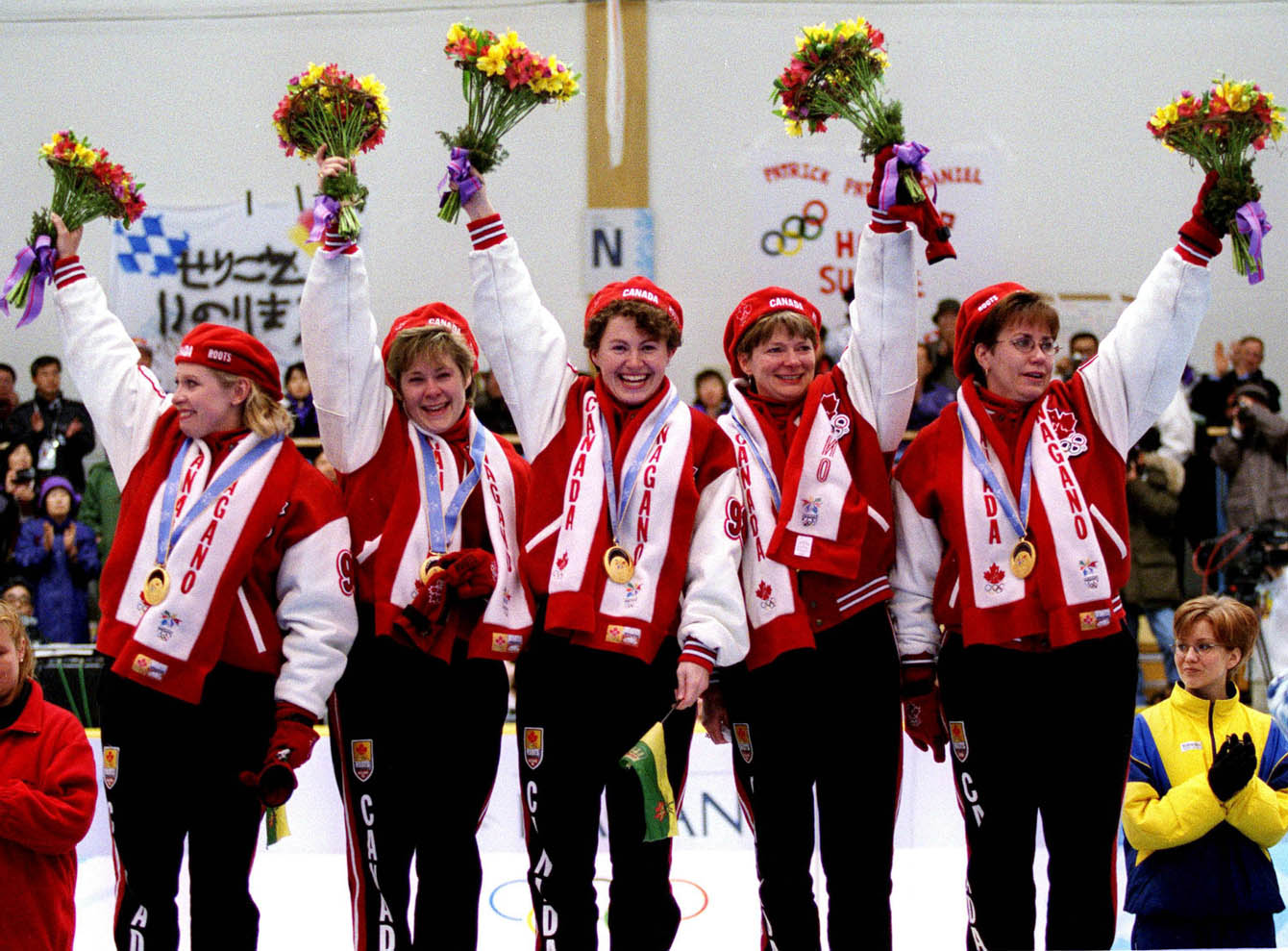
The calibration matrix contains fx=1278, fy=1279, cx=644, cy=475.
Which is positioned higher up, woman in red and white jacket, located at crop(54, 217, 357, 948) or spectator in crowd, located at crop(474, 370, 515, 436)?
spectator in crowd, located at crop(474, 370, 515, 436)

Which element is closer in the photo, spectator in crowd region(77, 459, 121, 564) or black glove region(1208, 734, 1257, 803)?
black glove region(1208, 734, 1257, 803)

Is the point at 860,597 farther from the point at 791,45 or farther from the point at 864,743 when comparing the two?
the point at 791,45

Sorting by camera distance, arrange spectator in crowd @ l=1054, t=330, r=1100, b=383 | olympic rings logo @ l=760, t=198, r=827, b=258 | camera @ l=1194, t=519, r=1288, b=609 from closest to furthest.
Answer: camera @ l=1194, t=519, r=1288, b=609, spectator in crowd @ l=1054, t=330, r=1100, b=383, olympic rings logo @ l=760, t=198, r=827, b=258

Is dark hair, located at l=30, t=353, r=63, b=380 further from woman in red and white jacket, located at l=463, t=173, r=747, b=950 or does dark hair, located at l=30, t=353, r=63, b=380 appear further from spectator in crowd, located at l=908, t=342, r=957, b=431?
woman in red and white jacket, located at l=463, t=173, r=747, b=950

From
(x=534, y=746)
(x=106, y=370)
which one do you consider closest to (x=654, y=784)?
(x=534, y=746)

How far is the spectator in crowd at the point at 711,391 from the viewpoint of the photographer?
848 centimetres

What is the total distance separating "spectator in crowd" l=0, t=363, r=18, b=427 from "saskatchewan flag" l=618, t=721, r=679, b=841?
7.60 metres

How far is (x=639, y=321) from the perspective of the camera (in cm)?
299

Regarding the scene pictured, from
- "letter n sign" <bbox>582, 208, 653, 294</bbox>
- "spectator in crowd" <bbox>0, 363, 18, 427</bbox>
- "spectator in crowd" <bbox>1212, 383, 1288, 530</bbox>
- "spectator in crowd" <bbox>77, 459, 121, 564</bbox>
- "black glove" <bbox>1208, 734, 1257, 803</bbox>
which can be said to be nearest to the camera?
"black glove" <bbox>1208, 734, 1257, 803</bbox>

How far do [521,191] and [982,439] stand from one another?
698 cm

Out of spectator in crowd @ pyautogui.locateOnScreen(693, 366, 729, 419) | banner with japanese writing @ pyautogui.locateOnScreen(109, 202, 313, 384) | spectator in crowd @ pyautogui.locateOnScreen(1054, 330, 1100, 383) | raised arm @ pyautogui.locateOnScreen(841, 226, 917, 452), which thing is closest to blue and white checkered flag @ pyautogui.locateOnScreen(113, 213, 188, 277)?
banner with japanese writing @ pyautogui.locateOnScreen(109, 202, 313, 384)

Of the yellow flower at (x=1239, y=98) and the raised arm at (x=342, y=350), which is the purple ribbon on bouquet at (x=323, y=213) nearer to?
the raised arm at (x=342, y=350)

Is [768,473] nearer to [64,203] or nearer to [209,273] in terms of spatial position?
[64,203]

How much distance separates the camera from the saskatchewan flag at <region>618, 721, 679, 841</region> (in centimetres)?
274
